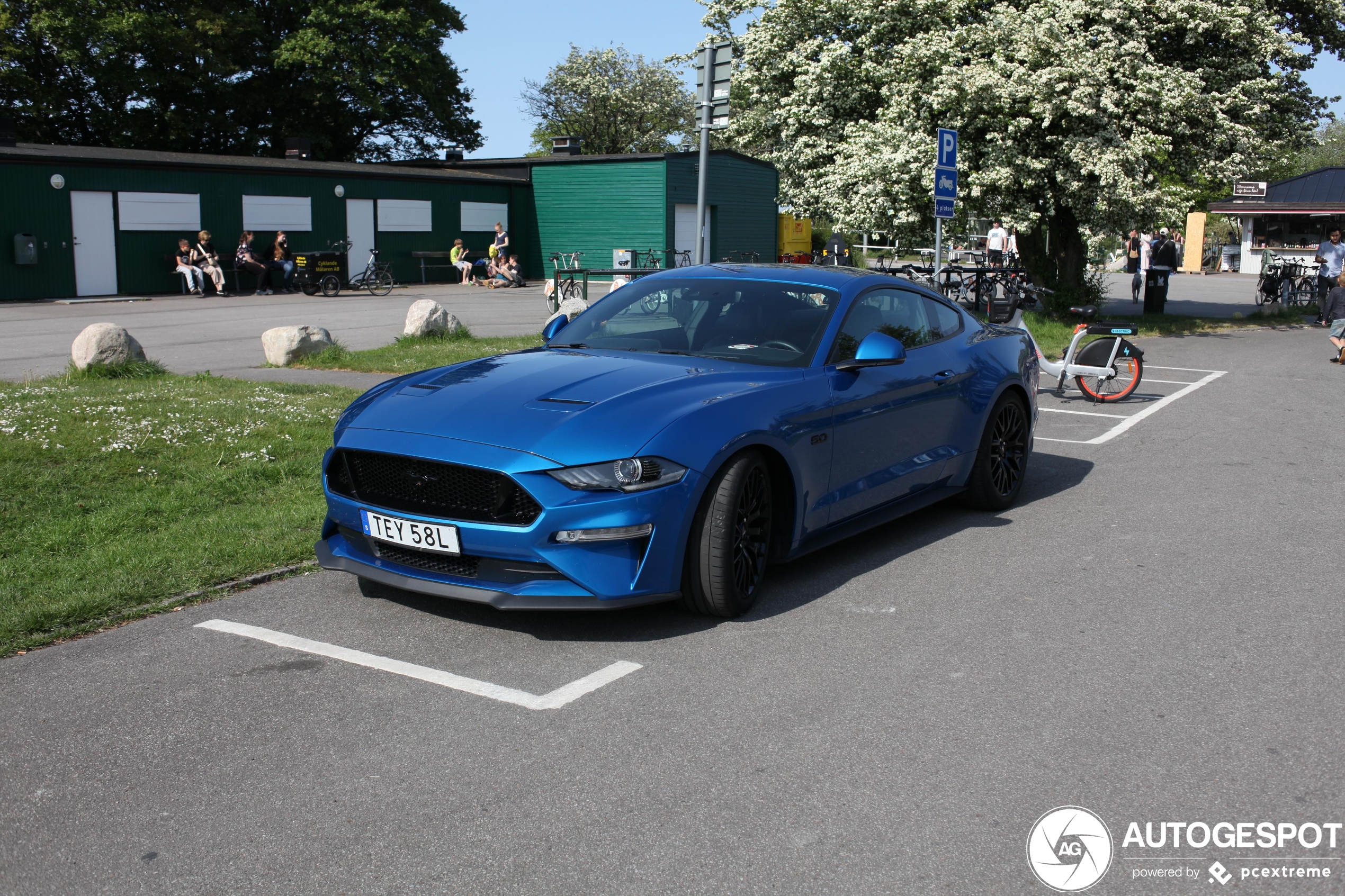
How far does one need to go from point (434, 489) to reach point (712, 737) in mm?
1615

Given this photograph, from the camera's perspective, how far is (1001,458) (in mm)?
7277

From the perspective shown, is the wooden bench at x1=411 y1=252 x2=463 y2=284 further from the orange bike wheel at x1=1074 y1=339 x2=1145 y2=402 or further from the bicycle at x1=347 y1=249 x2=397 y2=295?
the orange bike wheel at x1=1074 y1=339 x2=1145 y2=402

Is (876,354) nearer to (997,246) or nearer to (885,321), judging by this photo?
(885,321)

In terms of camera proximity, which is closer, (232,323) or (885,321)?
(885,321)

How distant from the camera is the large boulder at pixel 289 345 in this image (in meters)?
13.5

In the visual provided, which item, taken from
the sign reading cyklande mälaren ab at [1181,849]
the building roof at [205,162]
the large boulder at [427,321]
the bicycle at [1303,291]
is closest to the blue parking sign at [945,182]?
the large boulder at [427,321]

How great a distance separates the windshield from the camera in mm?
5887

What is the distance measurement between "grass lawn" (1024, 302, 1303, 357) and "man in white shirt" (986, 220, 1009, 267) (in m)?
2.36

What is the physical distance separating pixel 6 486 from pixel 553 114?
70.7 metres

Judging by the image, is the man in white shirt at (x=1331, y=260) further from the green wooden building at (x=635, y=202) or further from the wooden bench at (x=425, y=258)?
the wooden bench at (x=425, y=258)

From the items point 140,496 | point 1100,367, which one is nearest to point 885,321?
point 140,496

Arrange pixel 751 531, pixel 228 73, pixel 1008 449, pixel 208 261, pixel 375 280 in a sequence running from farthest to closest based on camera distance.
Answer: pixel 228 73 → pixel 375 280 → pixel 208 261 → pixel 1008 449 → pixel 751 531

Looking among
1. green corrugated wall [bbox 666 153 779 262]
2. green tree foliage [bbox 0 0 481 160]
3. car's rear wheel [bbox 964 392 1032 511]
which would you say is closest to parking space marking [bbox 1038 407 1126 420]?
car's rear wheel [bbox 964 392 1032 511]

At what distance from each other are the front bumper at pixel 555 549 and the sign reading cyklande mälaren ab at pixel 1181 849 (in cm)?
186
